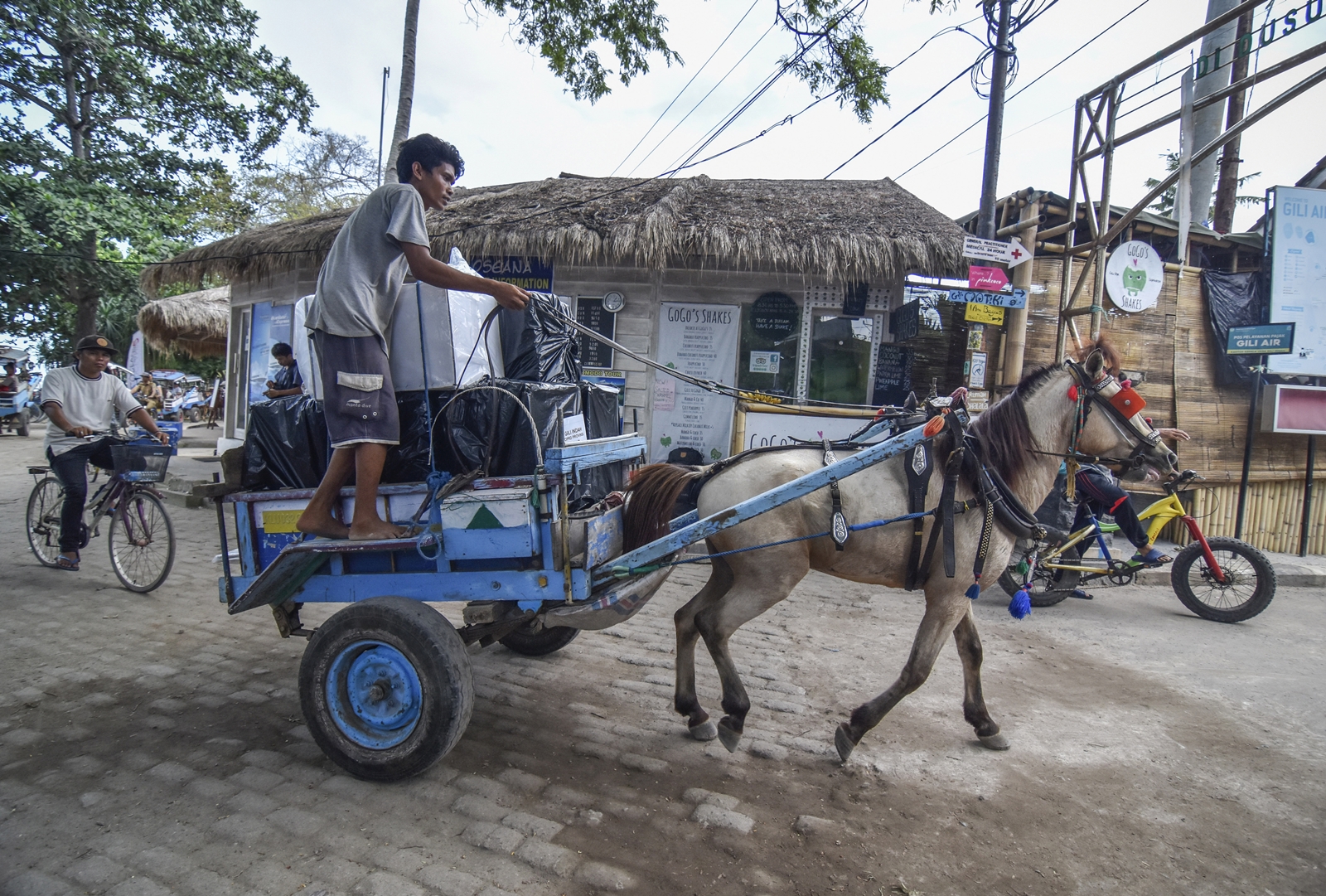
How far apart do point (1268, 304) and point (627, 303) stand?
807 cm

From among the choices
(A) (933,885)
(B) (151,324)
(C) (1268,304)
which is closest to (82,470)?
(A) (933,885)

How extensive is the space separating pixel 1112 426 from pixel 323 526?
3651mm

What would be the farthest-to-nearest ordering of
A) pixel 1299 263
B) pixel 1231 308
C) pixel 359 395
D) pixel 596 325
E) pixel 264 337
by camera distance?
1. pixel 264 337
2. pixel 596 325
3. pixel 1231 308
4. pixel 1299 263
5. pixel 359 395

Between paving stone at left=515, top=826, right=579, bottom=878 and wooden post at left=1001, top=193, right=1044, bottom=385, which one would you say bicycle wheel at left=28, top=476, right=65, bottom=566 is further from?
wooden post at left=1001, top=193, right=1044, bottom=385

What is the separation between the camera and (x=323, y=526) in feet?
9.59

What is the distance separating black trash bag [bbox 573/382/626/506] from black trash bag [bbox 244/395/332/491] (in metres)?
1.17

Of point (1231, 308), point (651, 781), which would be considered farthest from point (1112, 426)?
point (1231, 308)

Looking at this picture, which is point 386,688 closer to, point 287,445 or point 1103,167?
point 287,445

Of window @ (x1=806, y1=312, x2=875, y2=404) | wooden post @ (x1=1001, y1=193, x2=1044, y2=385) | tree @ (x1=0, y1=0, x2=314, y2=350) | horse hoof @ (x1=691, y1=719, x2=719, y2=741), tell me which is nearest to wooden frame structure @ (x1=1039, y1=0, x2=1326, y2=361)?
wooden post @ (x1=1001, y1=193, x2=1044, y2=385)

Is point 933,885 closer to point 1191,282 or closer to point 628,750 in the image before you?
point 628,750

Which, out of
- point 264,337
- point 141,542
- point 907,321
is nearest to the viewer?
point 141,542

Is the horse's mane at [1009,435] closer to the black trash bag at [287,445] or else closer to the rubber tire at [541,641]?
the rubber tire at [541,641]

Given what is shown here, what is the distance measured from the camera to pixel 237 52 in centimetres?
1441

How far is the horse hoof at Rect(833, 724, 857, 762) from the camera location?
A: 10.4 ft
